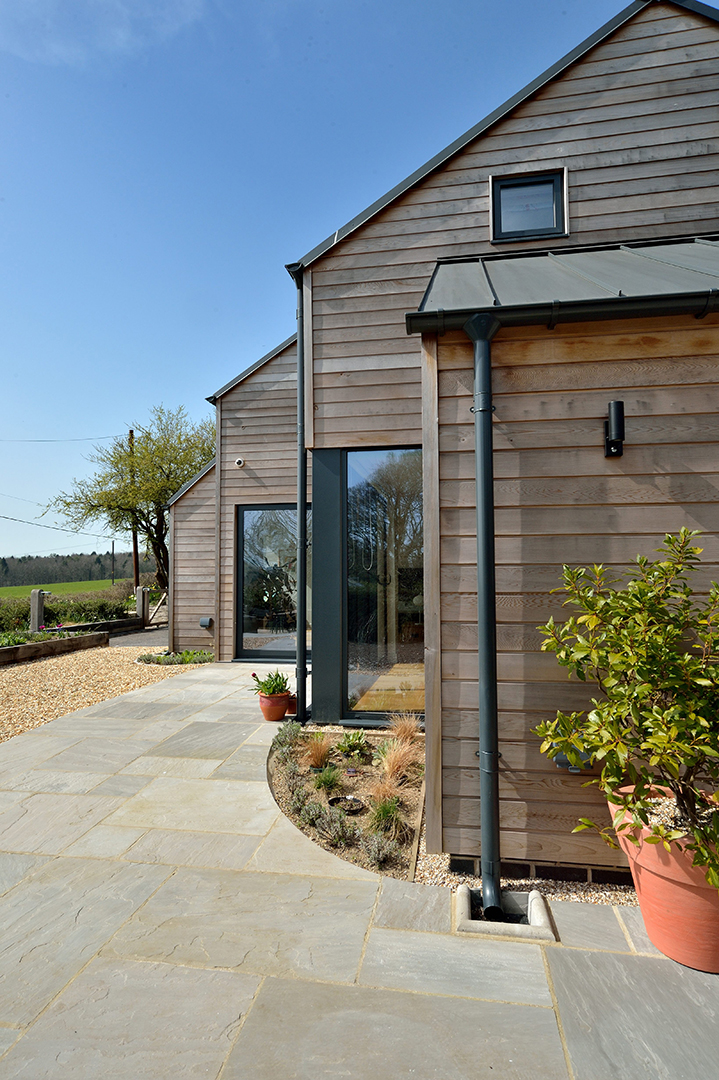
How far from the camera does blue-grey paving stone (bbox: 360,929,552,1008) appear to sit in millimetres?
1808

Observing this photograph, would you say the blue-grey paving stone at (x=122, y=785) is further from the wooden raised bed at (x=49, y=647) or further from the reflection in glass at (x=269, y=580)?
the wooden raised bed at (x=49, y=647)

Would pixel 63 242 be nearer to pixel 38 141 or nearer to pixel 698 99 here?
pixel 38 141

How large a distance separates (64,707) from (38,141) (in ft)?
22.9

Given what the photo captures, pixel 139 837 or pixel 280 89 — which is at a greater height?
pixel 280 89

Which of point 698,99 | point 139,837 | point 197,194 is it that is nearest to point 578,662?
point 139,837

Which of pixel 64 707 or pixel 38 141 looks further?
pixel 38 141

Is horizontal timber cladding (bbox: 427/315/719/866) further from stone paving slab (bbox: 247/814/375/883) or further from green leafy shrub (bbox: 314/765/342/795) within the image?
green leafy shrub (bbox: 314/765/342/795)

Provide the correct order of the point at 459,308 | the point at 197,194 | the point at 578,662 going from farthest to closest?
the point at 197,194
the point at 459,308
the point at 578,662

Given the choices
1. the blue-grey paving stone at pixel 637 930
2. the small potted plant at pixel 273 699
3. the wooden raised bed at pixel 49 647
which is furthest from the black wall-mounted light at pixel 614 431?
the wooden raised bed at pixel 49 647

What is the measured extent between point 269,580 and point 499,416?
20.0 feet

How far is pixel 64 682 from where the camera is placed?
23.3ft

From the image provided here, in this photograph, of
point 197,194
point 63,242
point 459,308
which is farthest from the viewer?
point 63,242

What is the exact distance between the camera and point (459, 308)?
103 inches

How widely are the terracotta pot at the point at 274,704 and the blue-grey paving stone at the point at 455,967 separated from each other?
3056 millimetres
